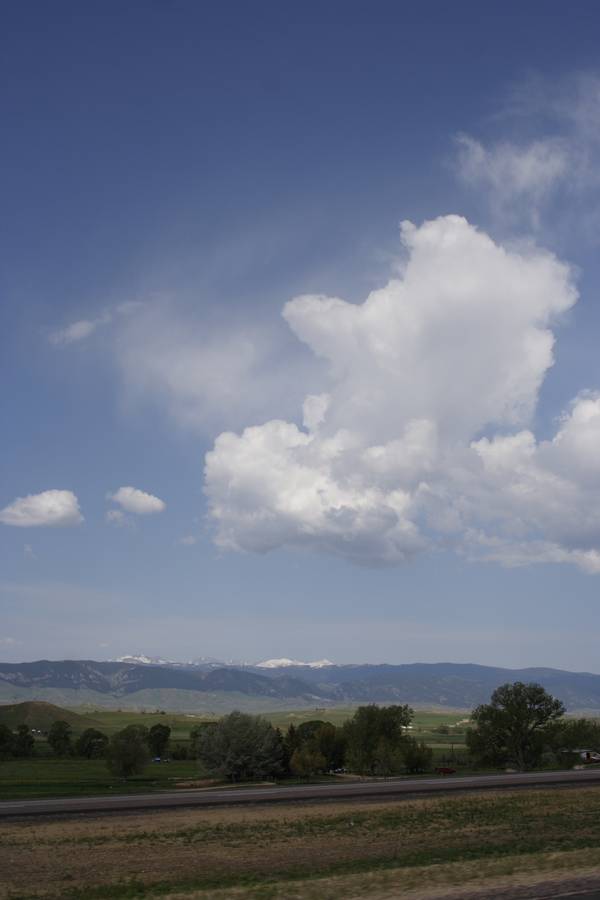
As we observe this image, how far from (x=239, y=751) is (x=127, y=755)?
20.8 m

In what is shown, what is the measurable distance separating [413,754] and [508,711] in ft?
49.4

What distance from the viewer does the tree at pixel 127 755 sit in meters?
104

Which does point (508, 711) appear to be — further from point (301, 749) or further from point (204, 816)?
point (204, 816)

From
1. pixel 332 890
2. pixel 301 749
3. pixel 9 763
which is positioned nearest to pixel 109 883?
pixel 332 890

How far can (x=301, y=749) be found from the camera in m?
104

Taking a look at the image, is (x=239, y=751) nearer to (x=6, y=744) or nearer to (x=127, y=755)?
(x=127, y=755)

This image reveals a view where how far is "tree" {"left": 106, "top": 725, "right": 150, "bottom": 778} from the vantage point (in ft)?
341

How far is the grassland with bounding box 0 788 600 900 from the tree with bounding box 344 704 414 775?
54033mm

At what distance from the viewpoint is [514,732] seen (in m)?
107

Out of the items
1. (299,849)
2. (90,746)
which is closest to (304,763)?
(299,849)

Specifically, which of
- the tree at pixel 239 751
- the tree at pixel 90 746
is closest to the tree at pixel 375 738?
the tree at pixel 239 751

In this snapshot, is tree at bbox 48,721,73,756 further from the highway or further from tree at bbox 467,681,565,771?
the highway

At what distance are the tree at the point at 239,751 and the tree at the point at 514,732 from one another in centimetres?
3117

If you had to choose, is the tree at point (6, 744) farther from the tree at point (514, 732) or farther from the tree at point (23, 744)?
the tree at point (514, 732)
